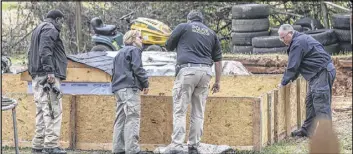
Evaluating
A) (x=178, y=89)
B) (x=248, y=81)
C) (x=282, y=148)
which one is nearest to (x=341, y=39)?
(x=248, y=81)

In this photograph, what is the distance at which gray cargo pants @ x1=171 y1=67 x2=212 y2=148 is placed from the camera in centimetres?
824

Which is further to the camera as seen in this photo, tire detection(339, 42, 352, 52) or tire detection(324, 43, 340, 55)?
tire detection(339, 42, 352, 52)

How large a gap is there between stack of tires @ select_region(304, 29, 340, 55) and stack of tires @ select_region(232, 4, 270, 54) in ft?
5.06

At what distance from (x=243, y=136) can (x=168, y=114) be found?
0.98 meters

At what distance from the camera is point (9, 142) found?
9.21 m

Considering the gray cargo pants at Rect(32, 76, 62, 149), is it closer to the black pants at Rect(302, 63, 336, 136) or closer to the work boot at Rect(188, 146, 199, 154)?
the work boot at Rect(188, 146, 199, 154)

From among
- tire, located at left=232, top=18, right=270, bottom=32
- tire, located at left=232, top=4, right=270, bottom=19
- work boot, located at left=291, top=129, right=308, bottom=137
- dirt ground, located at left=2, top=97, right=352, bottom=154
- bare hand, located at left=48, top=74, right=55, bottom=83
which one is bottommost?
dirt ground, located at left=2, top=97, right=352, bottom=154

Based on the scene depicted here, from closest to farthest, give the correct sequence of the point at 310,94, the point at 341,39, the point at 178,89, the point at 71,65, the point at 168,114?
the point at 178,89
the point at 168,114
the point at 310,94
the point at 71,65
the point at 341,39

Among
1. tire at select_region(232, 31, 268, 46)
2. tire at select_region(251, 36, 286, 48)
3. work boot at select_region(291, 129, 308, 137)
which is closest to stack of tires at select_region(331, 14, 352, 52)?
tire at select_region(251, 36, 286, 48)

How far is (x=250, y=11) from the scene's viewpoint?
17.4 m

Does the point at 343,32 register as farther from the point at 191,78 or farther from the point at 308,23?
the point at 191,78

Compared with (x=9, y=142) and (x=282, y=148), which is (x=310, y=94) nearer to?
(x=282, y=148)

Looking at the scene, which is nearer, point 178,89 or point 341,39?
point 178,89

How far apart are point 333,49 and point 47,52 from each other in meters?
9.77
